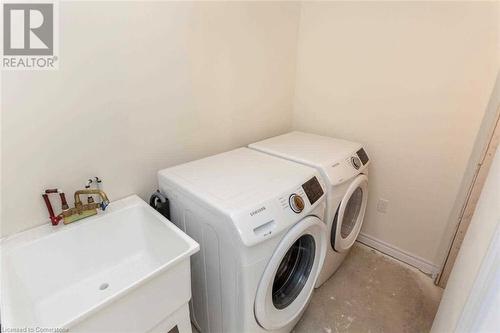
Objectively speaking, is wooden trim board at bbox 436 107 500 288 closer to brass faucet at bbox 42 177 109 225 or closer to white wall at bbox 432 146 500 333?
white wall at bbox 432 146 500 333

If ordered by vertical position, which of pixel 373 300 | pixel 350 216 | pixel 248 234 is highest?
pixel 248 234

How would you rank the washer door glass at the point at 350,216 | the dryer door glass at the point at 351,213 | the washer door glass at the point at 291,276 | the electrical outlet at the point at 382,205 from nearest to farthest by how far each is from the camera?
1. the washer door glass at the point at 291,276
2. the washer door glass at the point at 350,216
3. the dryer door glass at the point at 351,213
4. the electrical outlet at the point at 382,205

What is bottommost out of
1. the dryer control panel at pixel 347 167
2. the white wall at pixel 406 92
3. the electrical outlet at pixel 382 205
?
the electrical outlet at pixel 382 205

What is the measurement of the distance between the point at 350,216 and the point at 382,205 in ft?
1.11

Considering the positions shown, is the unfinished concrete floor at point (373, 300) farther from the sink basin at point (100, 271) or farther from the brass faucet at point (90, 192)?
the brass faucet at point (90, 192)

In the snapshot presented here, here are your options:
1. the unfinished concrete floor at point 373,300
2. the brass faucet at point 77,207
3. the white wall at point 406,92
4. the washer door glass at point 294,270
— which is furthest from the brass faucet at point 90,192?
the white wall at point 406,92

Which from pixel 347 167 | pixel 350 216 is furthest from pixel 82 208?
pixel 350 216

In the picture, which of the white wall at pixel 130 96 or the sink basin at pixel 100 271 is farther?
the white wall at pixel 130 96

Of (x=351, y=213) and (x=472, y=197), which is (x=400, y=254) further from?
(x=472, y=197)

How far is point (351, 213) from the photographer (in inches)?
72.3

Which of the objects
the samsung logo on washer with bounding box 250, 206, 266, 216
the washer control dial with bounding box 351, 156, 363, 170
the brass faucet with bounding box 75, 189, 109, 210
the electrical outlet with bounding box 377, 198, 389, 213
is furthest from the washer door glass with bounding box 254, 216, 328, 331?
the electrical outlet with bounding box 377, 198, 389, 213

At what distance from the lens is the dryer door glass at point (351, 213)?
5.84ft

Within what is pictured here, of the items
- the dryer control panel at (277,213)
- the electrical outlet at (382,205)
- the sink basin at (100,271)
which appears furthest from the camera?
the electrical outlet at (382,205)

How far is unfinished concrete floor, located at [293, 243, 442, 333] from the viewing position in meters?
1.50
